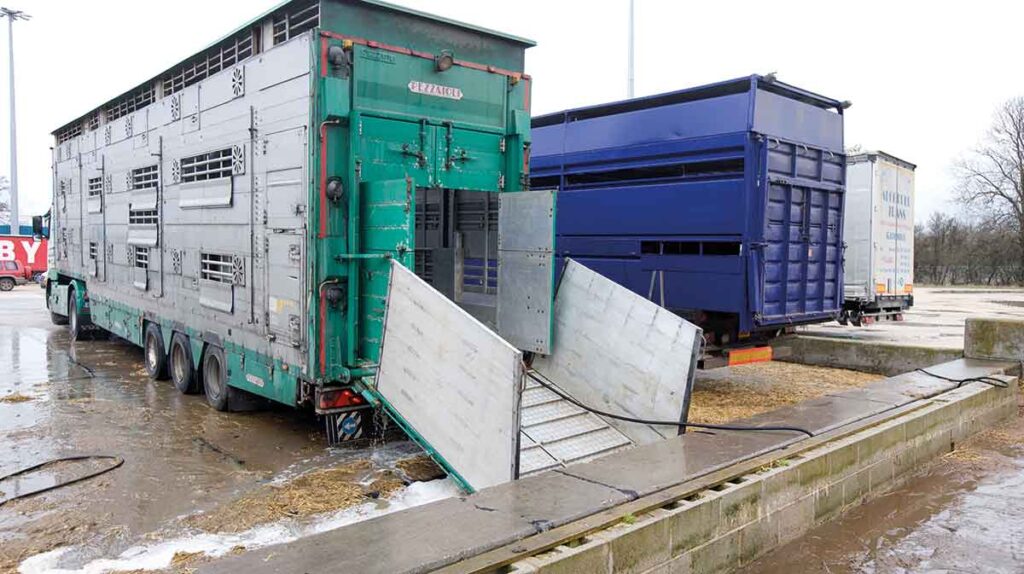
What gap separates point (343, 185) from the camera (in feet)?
21.7


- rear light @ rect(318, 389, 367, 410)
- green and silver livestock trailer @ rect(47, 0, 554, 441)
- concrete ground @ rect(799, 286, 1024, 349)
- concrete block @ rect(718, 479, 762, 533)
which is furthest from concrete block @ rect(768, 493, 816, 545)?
concrete ground @ rect(799, 286, 1024, 349)

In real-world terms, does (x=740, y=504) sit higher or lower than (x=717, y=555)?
higher

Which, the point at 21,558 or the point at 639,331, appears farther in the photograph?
the point at 639,331

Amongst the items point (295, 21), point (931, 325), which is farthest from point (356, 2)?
point (931, 325)

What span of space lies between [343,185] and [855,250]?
1038cm

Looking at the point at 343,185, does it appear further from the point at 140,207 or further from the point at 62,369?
the point at 62,369

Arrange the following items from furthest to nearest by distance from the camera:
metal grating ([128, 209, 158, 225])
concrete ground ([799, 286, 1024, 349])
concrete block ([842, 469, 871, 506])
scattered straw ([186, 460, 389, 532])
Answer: concrete ground ([799, 286, 1024, 349]) → metal grating ([128, 209, 158, 225]) → concrete block ([842, 469, 871, 506]) → scattered straw ([186, 460, 389, 532])

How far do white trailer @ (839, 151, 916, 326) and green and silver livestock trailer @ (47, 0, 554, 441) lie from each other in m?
7.97

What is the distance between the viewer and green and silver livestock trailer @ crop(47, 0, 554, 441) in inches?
258

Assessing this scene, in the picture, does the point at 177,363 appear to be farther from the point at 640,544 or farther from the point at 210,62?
the point at 640,544

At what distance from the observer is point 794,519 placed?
16.4ft

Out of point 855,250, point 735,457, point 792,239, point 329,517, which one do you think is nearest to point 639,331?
point 735,457

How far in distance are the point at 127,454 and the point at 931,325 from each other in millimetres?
17950

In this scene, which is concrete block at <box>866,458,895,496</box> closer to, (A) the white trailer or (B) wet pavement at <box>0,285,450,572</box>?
(B) wet pavement at <box>0,285,450,572</box>
